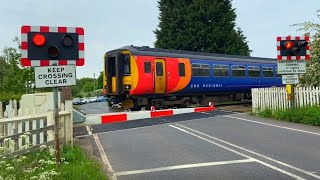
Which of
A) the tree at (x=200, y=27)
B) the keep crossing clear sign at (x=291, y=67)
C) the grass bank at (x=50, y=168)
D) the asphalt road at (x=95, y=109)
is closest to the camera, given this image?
the grass bank at (x=50, y=168)

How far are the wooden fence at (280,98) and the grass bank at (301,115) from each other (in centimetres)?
68

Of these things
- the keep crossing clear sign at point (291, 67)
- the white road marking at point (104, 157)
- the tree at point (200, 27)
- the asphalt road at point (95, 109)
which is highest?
the tree at point (200, 27)

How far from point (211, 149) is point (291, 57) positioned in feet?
26.1

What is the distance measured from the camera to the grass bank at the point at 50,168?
20.3 ft

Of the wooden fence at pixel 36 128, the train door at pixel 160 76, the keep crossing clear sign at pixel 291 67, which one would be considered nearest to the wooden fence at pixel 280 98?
the keep crossing clear sign at pixel 291 67

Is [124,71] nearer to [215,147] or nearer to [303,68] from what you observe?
[303,68]

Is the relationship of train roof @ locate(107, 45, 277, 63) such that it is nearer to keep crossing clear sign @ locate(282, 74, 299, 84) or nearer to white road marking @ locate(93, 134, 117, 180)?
keep crossing clear sign @ locate(282, 74, 299, 84)

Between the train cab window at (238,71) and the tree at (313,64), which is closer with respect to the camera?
the tree at (313,64)

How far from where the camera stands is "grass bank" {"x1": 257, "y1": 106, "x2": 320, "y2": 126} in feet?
49.2

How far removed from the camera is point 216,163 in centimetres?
842

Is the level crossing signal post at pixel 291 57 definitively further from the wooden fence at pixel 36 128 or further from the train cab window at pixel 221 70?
the wooden fence at pixel 36 128

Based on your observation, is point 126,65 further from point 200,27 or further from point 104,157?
point 200,27

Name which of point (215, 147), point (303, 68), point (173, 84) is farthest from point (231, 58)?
point (215, 147)

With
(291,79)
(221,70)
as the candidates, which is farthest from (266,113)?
(221,70)
